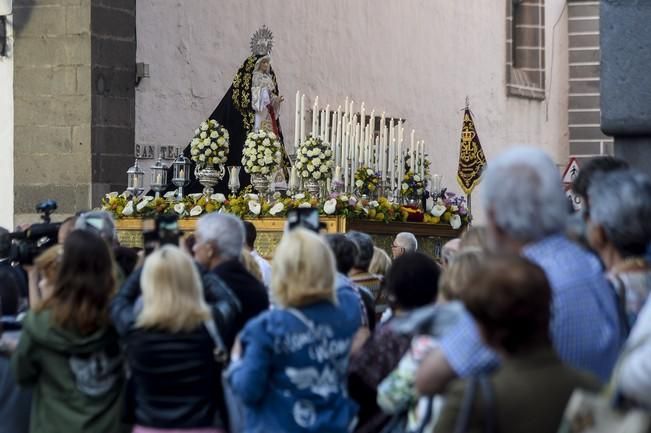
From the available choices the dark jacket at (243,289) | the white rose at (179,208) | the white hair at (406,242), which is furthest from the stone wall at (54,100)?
the dark jacket at (243,289)

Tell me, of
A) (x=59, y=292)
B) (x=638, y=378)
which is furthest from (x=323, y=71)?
(x=638, y=378)

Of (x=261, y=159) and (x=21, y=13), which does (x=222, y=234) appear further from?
(x=21, y=13)

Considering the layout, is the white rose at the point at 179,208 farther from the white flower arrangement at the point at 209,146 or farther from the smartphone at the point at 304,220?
the smartphone at the point at 304,220

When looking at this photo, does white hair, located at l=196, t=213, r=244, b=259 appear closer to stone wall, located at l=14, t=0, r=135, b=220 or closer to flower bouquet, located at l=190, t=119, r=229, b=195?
flower bouquet, located at l=190, t=119, r=229, b=195

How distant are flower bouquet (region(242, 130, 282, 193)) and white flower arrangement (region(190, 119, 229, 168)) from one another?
312mm

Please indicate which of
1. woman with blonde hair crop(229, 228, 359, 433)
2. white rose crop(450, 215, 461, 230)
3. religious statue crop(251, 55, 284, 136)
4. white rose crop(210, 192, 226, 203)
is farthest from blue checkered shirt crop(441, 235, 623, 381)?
religious statue crop(251, 55, 284, 136)

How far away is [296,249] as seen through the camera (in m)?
5.98

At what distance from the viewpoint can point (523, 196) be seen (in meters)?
4.37

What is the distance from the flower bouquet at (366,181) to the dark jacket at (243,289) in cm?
688

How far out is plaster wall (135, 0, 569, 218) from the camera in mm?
17484

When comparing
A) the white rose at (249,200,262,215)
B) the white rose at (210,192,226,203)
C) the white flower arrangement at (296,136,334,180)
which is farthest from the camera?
the white flower arrangement at (296,136,334,180)

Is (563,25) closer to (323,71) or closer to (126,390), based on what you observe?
(323,71)

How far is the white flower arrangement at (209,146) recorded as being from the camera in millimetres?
13586

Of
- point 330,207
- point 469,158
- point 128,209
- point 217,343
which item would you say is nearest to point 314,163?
point 330,207
